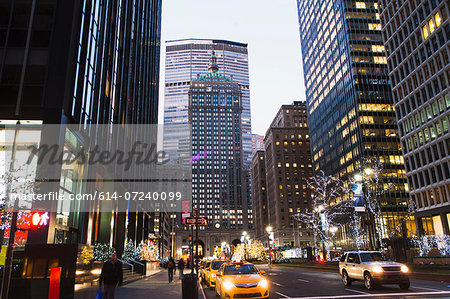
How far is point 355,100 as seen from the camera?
90.6m

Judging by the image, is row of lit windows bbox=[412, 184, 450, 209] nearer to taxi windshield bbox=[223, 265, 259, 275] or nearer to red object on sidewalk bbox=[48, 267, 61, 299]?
taxi windshield bbox=[223, 265, 259, 275]

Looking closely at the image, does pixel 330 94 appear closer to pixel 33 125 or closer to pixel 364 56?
pixel 364 56

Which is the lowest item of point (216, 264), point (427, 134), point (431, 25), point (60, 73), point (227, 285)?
point (227, 285)

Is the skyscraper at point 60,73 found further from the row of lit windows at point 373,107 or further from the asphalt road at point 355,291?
the row of lit windows at point 373,107

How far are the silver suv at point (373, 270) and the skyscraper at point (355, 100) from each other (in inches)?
2590

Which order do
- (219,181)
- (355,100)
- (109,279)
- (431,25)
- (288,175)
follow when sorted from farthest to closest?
(219,181)
(288,175)
(355,100)
(431,25)
(109,279)

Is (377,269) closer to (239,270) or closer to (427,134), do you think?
(239,270)

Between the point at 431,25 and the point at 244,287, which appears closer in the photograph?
the point at 244,287

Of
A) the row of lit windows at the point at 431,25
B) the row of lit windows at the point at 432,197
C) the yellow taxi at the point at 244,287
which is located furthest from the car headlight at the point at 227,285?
the row of lit windows at the point at 431,25

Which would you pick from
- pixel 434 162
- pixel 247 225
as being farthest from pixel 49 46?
pixel 247 225

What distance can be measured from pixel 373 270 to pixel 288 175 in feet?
432

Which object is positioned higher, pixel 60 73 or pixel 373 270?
pixel 60 73

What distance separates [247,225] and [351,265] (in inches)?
7049

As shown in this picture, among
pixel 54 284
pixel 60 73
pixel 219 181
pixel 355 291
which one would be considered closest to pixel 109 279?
pixel 54 284
